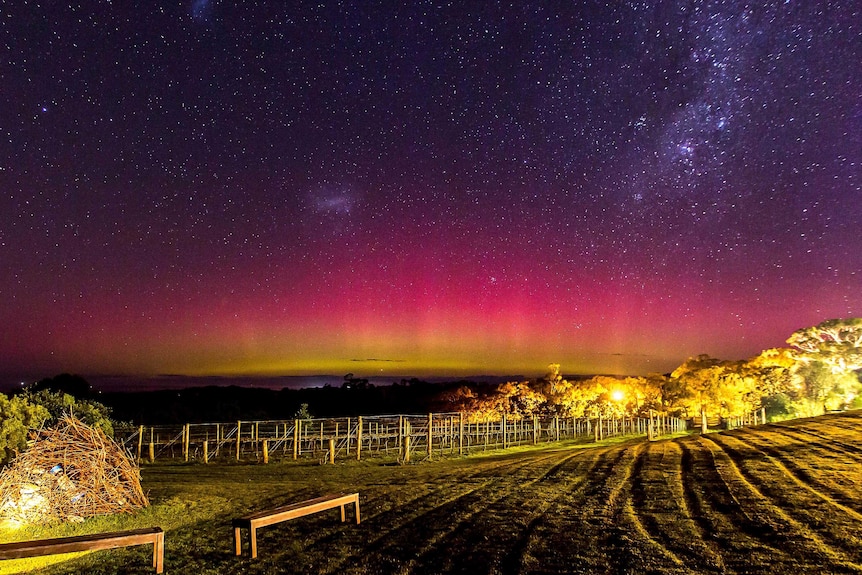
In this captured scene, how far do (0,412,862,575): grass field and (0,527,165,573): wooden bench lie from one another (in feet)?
1.77

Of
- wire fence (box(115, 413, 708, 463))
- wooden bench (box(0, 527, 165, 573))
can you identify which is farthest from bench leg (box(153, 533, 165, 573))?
wire fence (box(115, 413, 708, 463))

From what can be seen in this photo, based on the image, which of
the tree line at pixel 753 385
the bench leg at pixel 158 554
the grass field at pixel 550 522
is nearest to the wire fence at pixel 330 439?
the tree line at pixel 753 385

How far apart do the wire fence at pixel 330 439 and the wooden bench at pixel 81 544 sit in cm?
1668

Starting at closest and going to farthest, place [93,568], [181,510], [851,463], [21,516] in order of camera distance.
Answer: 1. [93,568]
2. [21,516]
3. [181,510]
4. [851,463]

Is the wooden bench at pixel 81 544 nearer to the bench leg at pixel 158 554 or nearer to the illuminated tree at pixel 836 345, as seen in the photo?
the bench leg at pixel 158 554

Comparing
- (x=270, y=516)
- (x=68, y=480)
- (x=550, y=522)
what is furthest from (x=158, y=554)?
(x=550, y=522)

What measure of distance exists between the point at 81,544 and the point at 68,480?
521 cm

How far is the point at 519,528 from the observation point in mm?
9852

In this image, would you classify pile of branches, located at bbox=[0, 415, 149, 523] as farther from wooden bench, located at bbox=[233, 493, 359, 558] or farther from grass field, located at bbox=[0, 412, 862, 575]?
wooden bench, located at bbox=[233, 493, 359, 558]

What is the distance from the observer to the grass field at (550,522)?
806cm

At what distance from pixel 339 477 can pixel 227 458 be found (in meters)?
10.6

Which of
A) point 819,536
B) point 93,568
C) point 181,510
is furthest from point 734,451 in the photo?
point 93,568

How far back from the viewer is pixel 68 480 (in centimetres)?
1194

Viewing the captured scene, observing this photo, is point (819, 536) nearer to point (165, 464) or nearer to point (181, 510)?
point (181, 510)
